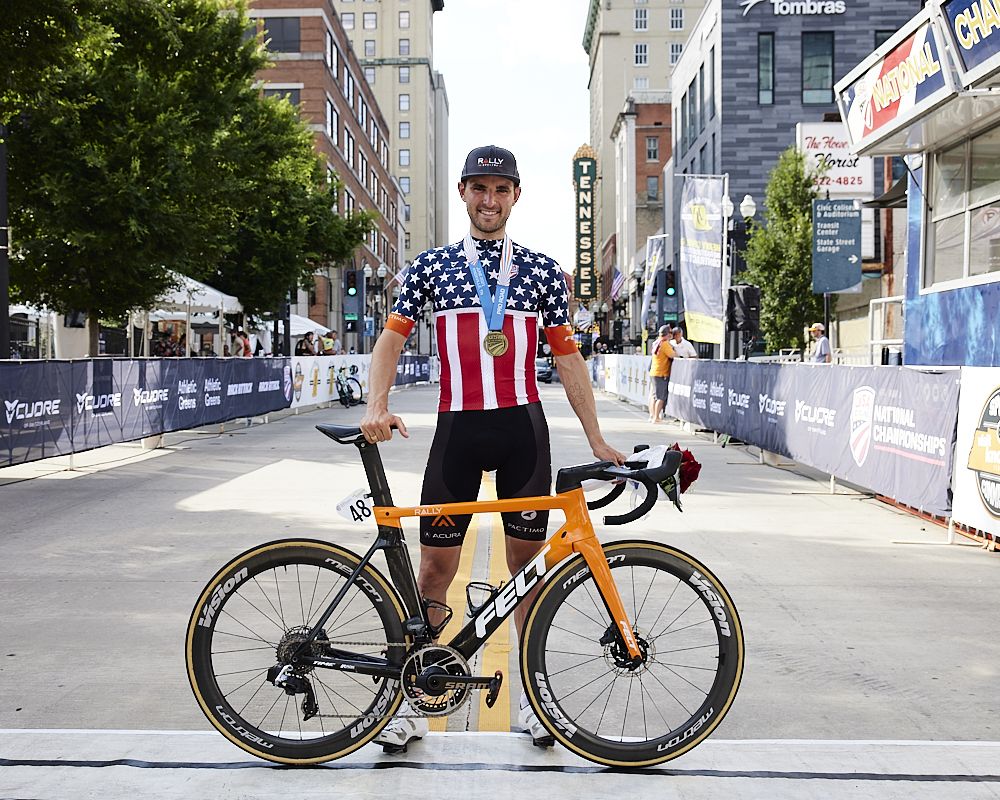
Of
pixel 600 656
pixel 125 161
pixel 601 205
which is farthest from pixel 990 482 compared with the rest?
pixel 601 205

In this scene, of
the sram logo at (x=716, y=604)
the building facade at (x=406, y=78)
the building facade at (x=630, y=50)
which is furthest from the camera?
the building facade at (x=406, y=78)

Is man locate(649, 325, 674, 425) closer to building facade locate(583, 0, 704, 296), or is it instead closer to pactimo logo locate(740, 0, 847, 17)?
pactimo logo locate(740, 0, 847, 17)

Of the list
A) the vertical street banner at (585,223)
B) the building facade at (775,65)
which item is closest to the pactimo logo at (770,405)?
the building facade at (775,65)

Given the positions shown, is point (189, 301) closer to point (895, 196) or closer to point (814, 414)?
point (895, 196)

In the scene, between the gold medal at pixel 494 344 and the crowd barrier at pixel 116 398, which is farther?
the crowd barrier at pixel 116 398

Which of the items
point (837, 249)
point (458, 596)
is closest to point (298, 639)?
point (458, 596)

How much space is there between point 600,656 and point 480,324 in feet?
4.20

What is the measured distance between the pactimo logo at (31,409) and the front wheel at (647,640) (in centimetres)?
1032

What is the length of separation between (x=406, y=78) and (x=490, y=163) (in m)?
151

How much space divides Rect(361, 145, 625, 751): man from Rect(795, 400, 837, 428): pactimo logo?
336 inches

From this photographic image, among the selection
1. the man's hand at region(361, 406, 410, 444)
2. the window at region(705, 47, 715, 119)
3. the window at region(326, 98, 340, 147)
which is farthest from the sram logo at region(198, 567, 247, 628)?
the window at region(326, 98, 340, 147)

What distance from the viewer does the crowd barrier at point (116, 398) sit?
13219 millimetres

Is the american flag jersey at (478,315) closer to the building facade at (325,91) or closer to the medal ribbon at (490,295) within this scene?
the medal ribbon at (490,295)

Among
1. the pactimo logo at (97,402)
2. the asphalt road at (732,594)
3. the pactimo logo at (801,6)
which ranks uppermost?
the pactimo logo at (801,6)
